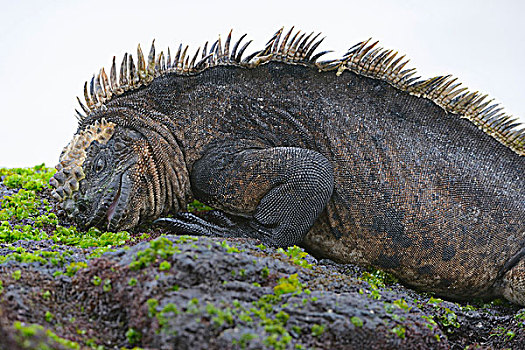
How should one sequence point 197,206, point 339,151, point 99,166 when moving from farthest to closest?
point 197,206
point 339,151
point 99,166

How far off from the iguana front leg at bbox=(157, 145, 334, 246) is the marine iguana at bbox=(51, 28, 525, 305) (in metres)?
0.02

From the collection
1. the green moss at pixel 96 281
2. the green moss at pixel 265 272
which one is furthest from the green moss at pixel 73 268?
the green moss at pixel 265 272

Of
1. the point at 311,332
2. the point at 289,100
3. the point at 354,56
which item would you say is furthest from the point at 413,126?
the point at 311,332

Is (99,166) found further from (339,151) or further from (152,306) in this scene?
(152,306)

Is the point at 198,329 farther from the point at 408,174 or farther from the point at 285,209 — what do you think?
the point at 408,174

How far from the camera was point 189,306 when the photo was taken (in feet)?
9.52

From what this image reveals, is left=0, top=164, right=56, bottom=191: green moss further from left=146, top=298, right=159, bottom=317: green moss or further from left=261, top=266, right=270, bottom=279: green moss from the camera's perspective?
left=146, top=298, right=159, bottom=317: green moss

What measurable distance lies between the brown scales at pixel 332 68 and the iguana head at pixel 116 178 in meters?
0.62

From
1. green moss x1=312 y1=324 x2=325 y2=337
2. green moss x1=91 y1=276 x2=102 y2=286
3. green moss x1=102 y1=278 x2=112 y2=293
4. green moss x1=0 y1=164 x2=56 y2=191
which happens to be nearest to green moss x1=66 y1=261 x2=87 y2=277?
green moss x1=91 y1=276 x2=102 y2=286

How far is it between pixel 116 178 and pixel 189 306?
9.46 feet

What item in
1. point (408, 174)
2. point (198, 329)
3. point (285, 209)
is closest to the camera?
point (198, 329)

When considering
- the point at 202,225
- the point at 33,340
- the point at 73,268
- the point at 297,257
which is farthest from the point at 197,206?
the point at 33,340

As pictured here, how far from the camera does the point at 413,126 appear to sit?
6012 millimetres

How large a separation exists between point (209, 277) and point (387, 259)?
10.2ft
